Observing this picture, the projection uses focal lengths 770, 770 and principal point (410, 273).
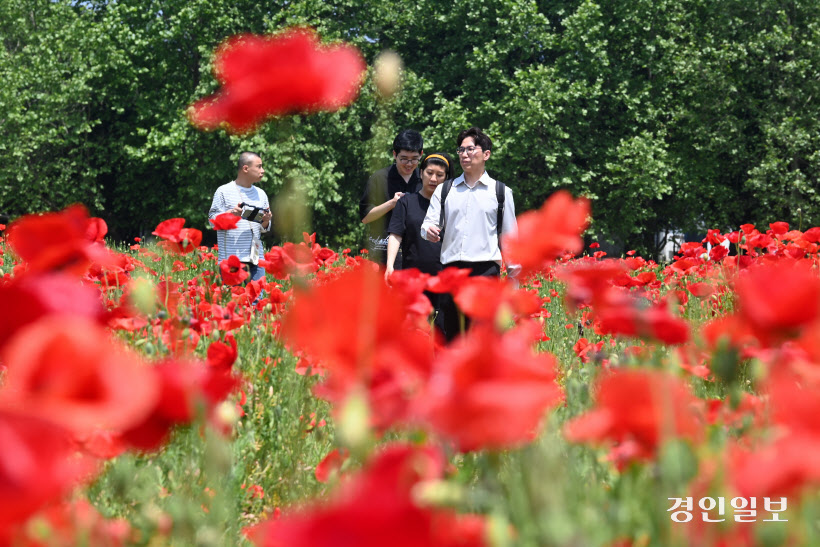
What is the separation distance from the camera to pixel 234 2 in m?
19.5

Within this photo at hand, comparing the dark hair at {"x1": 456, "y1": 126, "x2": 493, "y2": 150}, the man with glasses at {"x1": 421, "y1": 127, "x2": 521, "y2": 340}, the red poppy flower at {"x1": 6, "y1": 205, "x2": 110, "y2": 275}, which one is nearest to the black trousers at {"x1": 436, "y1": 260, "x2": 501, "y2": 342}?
the man with glasses at {"x1": 421, "y1": 127, "x2": 521, "y2": 340}

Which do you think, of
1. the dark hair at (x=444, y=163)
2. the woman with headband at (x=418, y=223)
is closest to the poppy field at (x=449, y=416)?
the woman with headband at (x=418, y=223)

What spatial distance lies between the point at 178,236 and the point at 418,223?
1.98 meters

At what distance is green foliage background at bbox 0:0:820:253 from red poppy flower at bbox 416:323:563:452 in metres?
16.7

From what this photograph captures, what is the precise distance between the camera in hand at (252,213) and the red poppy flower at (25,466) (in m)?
4.89

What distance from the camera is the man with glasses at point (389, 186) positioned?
5.04 m

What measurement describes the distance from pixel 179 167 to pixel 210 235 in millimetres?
2390

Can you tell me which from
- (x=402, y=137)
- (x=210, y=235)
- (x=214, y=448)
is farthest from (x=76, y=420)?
(x=210, y=235)

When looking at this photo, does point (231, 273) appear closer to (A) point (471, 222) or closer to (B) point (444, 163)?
(A) point (471, 222)

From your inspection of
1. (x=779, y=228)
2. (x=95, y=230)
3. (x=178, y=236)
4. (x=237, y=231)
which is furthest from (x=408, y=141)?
(x=95, y=230)

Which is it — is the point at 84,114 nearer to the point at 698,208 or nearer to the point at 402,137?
the point at 698,208

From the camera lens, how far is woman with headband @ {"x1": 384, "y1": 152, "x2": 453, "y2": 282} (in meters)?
4.68

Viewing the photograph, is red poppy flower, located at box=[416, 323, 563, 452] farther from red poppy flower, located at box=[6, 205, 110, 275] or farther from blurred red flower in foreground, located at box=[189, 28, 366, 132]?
red poppy flower, located at box=[6, 205, 110, 275]

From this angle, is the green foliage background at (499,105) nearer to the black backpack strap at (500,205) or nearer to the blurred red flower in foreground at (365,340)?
the black backpack strap at (500,205)
